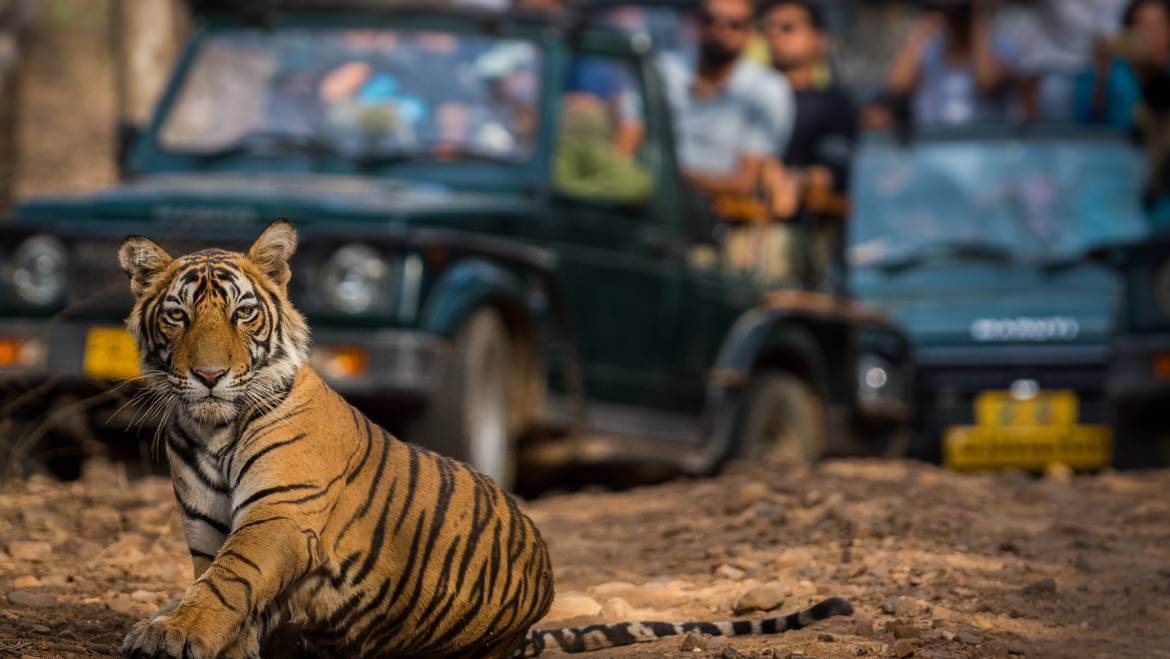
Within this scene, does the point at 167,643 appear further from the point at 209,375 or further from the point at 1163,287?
the point at 1163,287

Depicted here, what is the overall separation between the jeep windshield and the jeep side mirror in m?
5.45

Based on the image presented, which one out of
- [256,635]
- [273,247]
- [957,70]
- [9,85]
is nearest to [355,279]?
[273,247]

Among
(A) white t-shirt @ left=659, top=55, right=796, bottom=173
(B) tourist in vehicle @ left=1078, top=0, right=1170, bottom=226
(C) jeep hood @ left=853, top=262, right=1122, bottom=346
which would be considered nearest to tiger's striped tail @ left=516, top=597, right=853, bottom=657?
(C) jeep hood @ left=853, top=262, right=1122, bottom=346

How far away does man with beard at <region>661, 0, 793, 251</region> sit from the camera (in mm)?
13422

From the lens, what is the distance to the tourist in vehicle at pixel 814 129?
1292 cm

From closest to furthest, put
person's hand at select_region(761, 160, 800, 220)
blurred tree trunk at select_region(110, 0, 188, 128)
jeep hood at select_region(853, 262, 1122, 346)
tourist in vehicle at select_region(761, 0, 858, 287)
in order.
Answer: jeep hood at select_region(853, 262, 1122, 346) < blurred tree trunk at select_region(110, 0, 188, 128) < person's hand at select_region(761, 160, 800, 220) < tourist in vehicle at select_region(761, 0, 858, 287)

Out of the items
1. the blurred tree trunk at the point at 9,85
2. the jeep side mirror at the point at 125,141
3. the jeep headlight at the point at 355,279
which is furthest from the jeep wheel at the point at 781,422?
the blurred tree trunk at the point at 9,85

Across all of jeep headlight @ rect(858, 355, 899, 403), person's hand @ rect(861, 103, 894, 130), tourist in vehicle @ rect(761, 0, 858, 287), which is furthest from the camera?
person's hand @ rect(861, 103, 894, 130)

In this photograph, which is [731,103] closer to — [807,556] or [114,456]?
[114,456]

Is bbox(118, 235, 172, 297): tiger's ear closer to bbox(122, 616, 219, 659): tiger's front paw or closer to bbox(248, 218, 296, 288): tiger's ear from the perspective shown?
bbox(248, 218, 296, 288): tiger's ear

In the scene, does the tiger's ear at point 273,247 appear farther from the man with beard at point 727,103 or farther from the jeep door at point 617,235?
the man with beard at point 727,103

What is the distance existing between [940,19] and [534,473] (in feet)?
28.8

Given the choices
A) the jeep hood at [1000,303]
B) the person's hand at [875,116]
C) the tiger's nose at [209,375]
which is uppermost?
the person's hand at [875,116]

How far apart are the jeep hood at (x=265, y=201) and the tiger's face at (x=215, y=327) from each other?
269 cm
